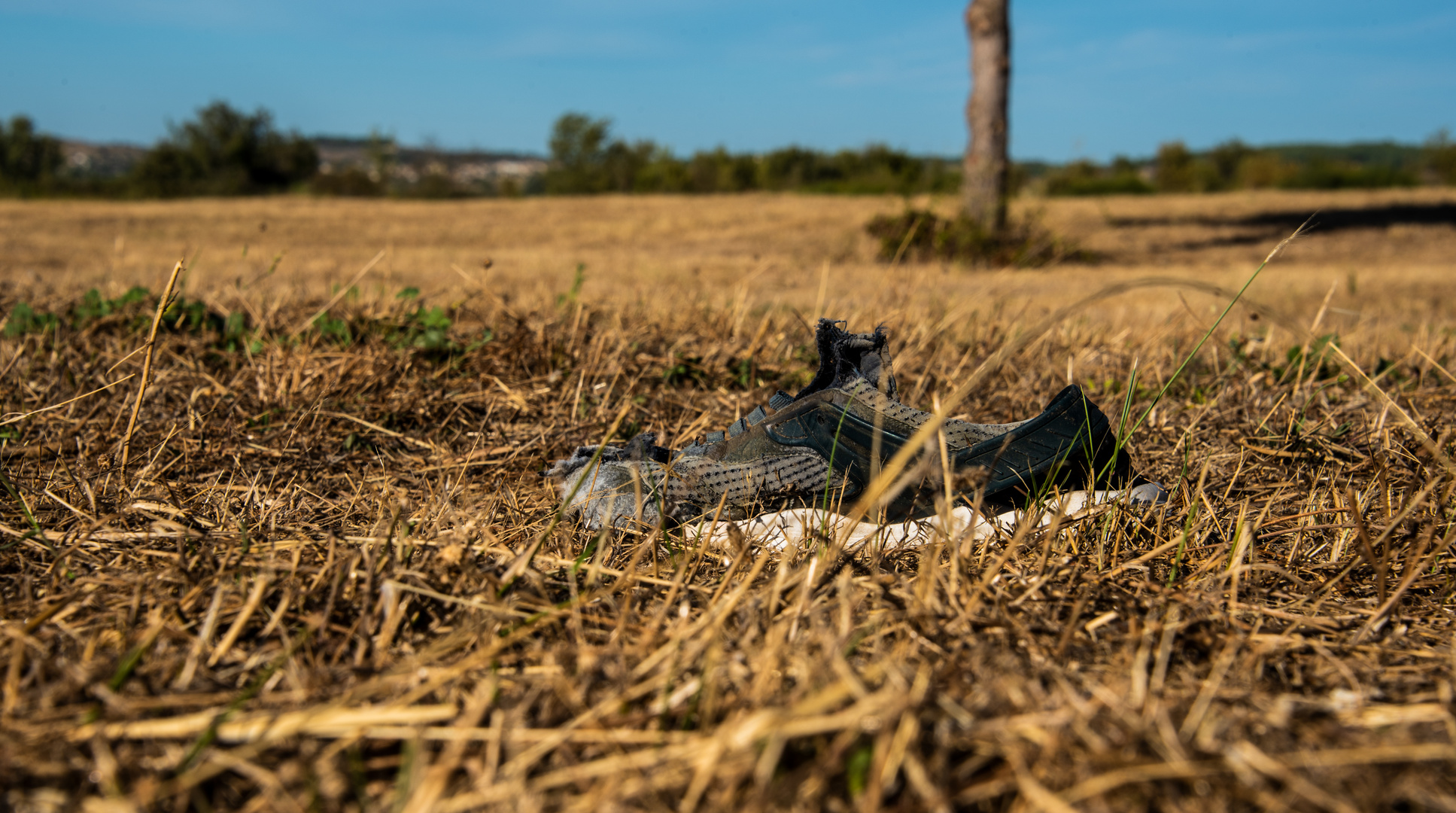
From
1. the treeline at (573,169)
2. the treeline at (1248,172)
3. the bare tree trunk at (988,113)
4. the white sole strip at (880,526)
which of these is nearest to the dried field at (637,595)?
the white sole strip at (880,526)

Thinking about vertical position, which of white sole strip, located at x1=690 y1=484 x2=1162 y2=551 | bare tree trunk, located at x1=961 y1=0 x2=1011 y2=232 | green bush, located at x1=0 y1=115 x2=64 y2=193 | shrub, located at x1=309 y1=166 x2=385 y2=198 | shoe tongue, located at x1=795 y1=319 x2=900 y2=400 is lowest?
white sole strip, located at x1=690 y1=484 x2=1162 y2=551

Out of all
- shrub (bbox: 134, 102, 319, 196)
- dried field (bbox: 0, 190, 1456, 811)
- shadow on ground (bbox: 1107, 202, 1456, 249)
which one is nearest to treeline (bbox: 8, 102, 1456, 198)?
shrub (bbox: 134, 102, 319, 196)

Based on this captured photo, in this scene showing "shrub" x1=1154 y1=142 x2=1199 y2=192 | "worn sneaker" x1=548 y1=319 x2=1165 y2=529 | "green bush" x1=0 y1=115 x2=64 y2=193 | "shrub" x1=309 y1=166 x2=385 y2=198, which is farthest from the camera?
"green bush" x1=0 y1=115 x2=64 y2=193

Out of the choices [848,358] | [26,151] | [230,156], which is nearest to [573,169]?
[230,156]

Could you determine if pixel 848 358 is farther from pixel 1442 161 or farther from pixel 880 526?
pixel 1442 161

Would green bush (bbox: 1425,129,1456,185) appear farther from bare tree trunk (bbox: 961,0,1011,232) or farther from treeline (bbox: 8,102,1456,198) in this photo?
bare tree trunk (bbox: 961,0,1011,232)

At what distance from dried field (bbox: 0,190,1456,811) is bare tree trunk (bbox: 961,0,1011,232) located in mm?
5709

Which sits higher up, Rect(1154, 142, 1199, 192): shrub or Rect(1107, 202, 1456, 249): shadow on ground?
Rect(1154, 142, 1199, 192): shrub

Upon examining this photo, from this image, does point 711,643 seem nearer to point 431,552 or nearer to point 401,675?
point 401,675

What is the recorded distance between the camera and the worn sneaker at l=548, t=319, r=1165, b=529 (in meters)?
1.85

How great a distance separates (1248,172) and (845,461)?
5327cm

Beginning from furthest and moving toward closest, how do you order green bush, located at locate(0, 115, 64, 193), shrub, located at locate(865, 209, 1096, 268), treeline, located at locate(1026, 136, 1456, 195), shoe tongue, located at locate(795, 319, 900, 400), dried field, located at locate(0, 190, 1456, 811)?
green bush, located at locate(0, 115, 64, 193) < treeline, located at locate(1026, 136, 1456, 195) < shrub, located at locate(865, 209, 1096, 268) < shoe tongue, located at locate(795, 319, 900, 400) < dried field, located at locate(0, 190, 1456, 811)

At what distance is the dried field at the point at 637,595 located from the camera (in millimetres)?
980

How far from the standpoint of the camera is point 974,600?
1.36 m
